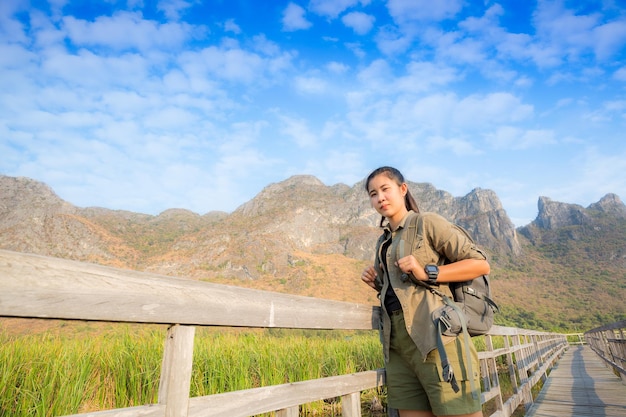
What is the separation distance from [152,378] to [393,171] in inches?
119

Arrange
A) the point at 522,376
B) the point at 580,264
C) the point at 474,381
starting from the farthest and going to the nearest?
the point at 580,264, the point at 522,376, the point at 474,381

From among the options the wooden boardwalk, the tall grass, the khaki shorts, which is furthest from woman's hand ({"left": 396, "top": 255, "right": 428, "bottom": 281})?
the wooden boardwalk

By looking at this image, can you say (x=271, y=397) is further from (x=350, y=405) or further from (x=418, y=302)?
(x=418, y=302)

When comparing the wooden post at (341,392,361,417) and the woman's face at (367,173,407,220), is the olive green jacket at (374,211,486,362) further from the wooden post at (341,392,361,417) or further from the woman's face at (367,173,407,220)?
the wooden post at (341,392,361,417)

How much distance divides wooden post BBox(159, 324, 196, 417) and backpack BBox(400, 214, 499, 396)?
1.04 m

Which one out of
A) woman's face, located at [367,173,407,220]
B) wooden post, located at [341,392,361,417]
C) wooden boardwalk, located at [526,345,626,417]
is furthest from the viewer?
wooden boardwalk, located at [526,345,626,417]

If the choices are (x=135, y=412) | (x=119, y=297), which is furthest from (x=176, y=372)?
(x=119, y=297)

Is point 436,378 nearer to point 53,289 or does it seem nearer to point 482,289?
point 482,289

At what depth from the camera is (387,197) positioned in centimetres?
191

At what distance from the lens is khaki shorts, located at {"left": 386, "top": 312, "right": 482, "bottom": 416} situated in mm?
1502

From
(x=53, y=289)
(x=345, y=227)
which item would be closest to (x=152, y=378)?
(x=53, y=289)

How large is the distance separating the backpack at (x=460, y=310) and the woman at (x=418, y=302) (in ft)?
0.08

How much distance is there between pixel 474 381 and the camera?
1.50 meters

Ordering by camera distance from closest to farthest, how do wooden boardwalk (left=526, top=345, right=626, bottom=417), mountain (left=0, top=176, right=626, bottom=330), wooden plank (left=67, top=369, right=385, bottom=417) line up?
wooden plank (left=67, top=369, right=385, bottom=417) < wooden boardwalk (left=526, top=345, right=626, bottom=417) < mountain (left=0, top=176, right=626, bottom=330)
